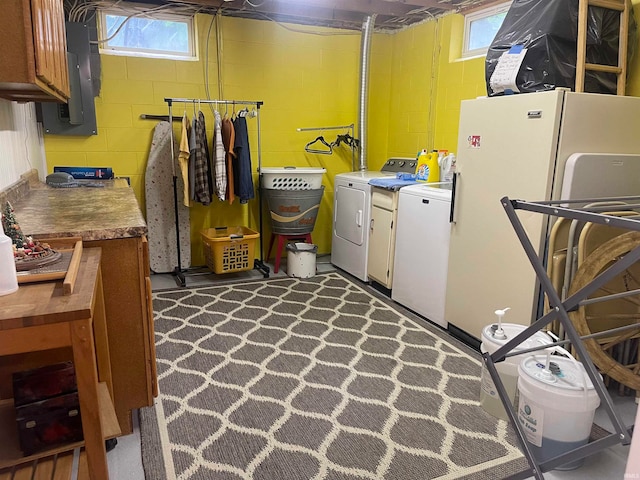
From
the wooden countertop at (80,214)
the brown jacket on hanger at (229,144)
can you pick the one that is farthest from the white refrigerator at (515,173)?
the brown jacket on hanger at (229,144)

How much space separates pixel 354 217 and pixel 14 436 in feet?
9.59

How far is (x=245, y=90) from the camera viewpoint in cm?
421

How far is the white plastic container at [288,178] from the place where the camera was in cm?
397

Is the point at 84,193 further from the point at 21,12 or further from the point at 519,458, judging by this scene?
the point at 519,458

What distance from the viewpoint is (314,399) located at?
2.22 meters

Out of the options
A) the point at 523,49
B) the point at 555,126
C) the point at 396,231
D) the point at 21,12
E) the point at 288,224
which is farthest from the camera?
the point at 288,224

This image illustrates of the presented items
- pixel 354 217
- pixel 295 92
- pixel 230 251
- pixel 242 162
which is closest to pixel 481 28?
pixel 295 92

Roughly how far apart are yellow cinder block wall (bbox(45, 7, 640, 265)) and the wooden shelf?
2.76 meters

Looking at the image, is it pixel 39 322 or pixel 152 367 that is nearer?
pixel 39 322

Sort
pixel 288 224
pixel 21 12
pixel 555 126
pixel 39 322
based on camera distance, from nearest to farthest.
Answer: pixel 39 322
pixel 21 12
pixel 555 126
pixel 288 224

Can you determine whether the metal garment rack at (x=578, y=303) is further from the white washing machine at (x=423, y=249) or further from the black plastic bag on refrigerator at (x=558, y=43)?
the white washing machine at (x=423, y=249)

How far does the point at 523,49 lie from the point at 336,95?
2.39 metres

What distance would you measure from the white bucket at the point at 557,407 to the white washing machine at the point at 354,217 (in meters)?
2.13

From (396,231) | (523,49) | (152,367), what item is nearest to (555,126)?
(523,49)
